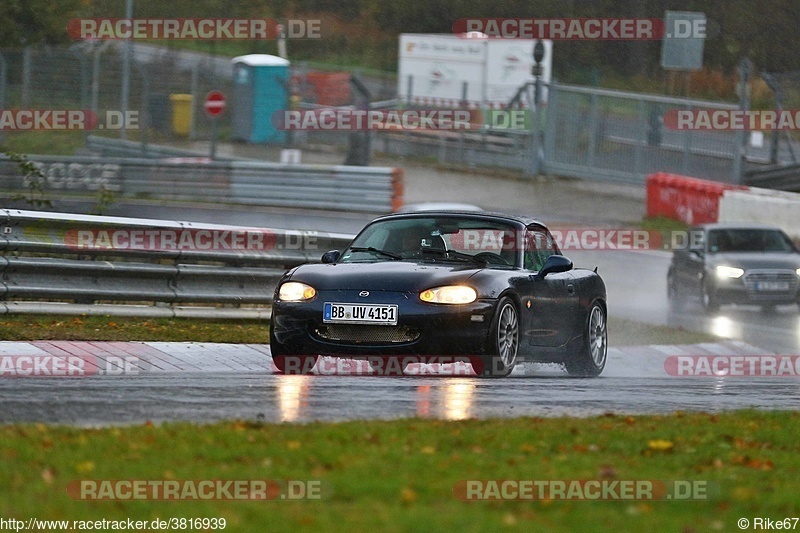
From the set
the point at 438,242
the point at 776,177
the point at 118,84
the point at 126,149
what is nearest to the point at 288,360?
the point at 438,242

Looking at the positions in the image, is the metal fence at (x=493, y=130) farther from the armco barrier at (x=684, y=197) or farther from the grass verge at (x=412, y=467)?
the grass verge at (x=412, y=467)

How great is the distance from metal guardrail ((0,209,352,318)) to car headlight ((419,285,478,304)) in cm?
402

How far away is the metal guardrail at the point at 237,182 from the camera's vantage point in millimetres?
28609

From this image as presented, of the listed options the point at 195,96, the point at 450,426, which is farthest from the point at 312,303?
the point at 195,96

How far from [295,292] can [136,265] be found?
334 centimetres

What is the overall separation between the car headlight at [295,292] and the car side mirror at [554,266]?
2072mm

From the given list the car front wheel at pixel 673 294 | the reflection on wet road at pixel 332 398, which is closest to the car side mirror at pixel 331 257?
the reflection on wet road at pixel 332 398

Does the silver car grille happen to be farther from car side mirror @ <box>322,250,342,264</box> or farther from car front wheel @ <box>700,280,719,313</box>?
car side mirror @ <box>322,250,342,264</box>

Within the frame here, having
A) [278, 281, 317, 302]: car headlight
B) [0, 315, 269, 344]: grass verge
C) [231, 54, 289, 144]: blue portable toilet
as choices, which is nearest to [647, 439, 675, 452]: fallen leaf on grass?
[278, 281, 317, 302]: car headlight

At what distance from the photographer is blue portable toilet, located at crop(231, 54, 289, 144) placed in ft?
124

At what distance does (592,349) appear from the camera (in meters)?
12.5

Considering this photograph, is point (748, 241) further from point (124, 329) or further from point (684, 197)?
point (124, 329)

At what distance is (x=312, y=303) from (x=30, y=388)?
96.0 inches

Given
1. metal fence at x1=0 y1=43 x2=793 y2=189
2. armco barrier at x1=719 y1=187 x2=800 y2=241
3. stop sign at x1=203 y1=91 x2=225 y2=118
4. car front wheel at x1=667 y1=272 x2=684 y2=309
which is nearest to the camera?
car front wheel at x1=667 y1=272 x2=684 y2=309
